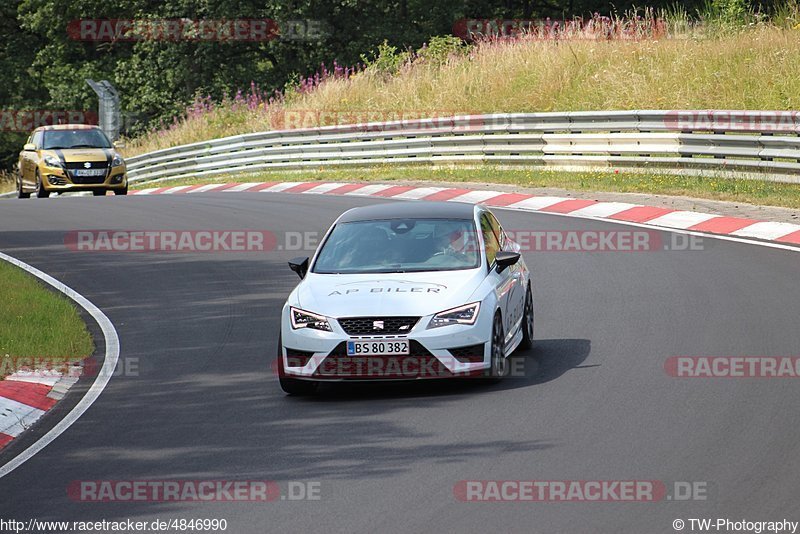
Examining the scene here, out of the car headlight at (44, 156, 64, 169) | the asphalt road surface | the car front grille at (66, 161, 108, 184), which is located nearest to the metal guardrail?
the car front grille at (66, 161, 108, 184)

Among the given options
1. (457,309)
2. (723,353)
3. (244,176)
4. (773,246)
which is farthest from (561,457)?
(244,176)

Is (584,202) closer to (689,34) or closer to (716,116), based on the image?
(716,116)

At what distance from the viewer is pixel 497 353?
34.4 ft

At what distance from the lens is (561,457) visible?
321 inches

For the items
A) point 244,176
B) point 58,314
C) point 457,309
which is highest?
point 457,309

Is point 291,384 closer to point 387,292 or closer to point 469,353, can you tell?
point 387,292

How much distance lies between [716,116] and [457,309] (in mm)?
13870

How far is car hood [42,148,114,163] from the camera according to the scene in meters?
30.5

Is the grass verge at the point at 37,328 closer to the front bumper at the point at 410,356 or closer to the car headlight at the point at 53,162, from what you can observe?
the front bumper at the point at 410,356

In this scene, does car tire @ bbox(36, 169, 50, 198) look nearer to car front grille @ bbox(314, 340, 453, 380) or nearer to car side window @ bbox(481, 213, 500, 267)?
car side window @ bbox(481, 213, 500, 267)

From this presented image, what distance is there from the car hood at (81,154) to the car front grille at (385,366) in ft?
71.0

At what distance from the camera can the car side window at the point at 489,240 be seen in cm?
1132

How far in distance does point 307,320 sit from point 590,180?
15.3 meters

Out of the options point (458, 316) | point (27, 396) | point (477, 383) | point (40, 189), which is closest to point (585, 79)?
point (40, 189)
